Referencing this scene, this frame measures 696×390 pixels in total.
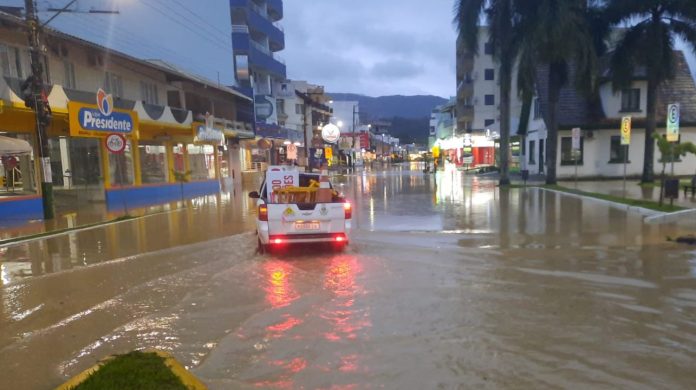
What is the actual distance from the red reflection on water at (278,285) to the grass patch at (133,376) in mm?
2626

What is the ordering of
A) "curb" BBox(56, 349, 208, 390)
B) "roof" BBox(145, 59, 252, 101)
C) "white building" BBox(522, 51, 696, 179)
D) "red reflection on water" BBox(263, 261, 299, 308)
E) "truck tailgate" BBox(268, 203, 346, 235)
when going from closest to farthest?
"curb" BBox(56, 349, 208, 390) < "red reflection on water" BBox(263, 261, 299, 308) < "truck tailgate" BBox(268, 203, 346, 235) < "roof" BBox(145, 59, 252, 101) < "white building" BBox(522, 51, 696, 179)

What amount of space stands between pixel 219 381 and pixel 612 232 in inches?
423

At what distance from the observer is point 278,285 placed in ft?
24.9

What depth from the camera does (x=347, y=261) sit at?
361 inches

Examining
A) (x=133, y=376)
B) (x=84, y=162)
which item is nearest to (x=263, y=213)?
(x=133, y=376)

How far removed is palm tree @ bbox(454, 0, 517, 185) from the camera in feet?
84.4

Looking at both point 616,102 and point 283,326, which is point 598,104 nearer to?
point 616,102

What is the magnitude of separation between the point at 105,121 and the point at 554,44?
20146 millimetres

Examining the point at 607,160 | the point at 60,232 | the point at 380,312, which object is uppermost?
the point at 607,160

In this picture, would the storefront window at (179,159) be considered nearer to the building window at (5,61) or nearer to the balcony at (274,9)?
the building window at (5,61)

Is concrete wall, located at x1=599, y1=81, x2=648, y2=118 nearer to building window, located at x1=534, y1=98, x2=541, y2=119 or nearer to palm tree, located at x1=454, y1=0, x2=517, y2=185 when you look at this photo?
building window, located at x1=534, y1=98, x2=541, y2=119

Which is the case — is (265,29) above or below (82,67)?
above

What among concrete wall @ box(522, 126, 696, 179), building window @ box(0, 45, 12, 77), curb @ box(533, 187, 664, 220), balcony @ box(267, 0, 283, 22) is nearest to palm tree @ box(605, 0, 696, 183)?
concrete wall @ box(522, 126, 696, 179)

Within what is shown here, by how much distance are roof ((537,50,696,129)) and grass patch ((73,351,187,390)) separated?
3006 cm
